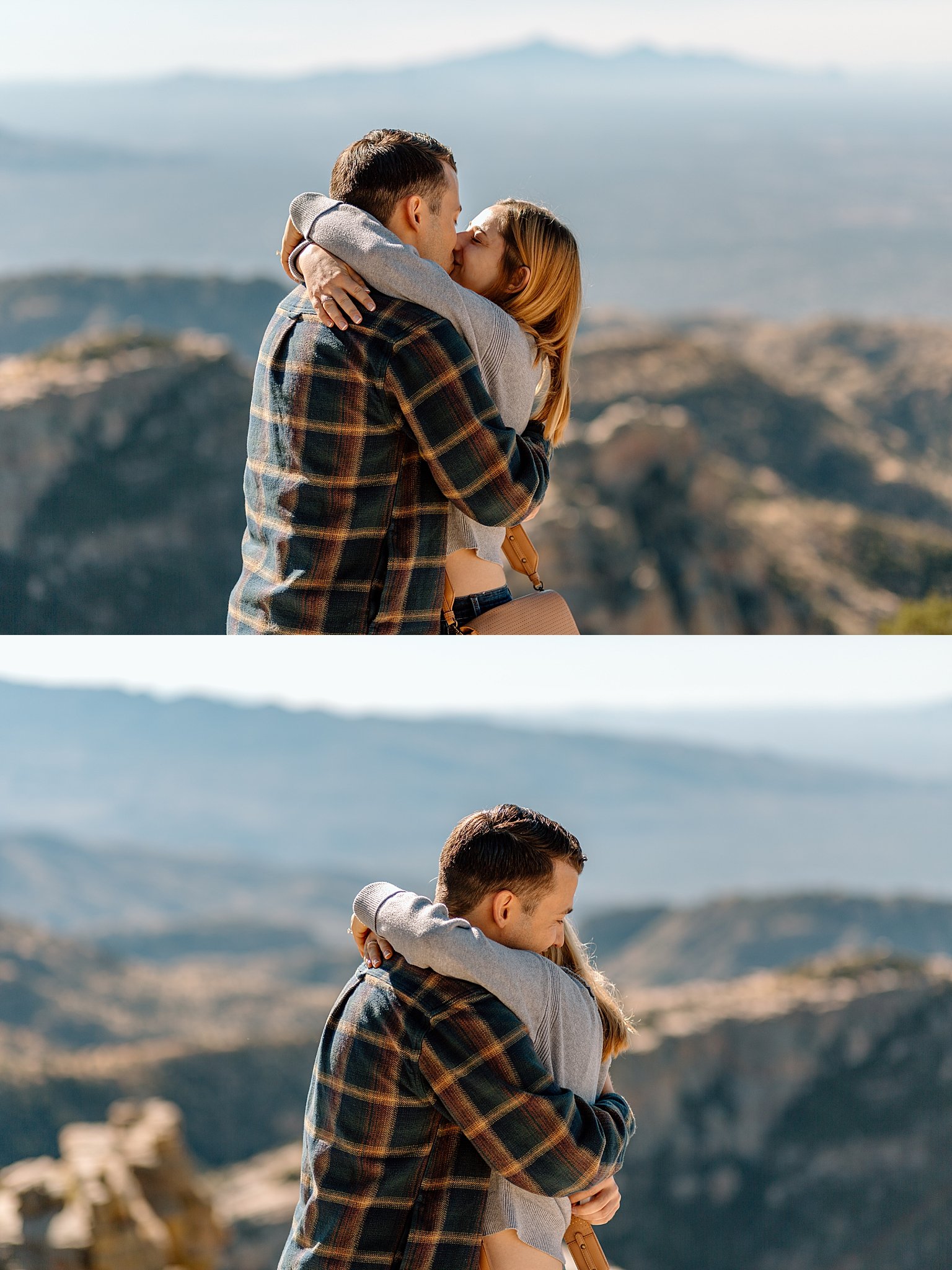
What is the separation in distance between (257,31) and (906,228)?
6272 cm

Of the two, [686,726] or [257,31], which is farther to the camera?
[257,31]

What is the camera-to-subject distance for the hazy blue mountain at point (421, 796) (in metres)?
75.4

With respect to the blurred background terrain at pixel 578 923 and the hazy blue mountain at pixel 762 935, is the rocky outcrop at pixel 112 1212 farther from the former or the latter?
the hazy blue mountain at pixel 762 935

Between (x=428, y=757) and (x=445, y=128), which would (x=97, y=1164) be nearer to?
(x=428, y=757)

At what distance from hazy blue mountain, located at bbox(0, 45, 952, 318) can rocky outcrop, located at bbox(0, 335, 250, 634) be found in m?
45.0

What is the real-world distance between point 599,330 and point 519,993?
85.1 metres

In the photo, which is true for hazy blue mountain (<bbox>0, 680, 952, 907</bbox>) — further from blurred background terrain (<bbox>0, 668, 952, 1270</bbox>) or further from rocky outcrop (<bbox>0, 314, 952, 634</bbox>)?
rocky outcrop (<bbox>0, 314, 952, 634</bbox>)

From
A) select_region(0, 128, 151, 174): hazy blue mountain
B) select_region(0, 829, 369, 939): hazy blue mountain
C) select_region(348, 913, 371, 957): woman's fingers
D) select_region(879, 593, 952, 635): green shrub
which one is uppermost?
select_region(348, 913, 371, 957): woman's fingers

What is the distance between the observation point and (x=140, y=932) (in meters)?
56.3

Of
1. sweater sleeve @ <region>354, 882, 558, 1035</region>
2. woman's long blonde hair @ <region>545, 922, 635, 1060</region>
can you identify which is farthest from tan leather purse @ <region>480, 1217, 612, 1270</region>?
sweater sleeve @ <region>354, 882, 558, 1035</region>

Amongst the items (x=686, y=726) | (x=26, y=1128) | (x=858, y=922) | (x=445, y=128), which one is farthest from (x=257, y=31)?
(x=26, y=1128)

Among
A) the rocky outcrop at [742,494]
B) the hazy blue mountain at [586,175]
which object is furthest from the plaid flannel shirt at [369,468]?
the hazy blue mountain at [586,175]

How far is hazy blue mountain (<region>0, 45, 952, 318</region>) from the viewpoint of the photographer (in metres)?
110

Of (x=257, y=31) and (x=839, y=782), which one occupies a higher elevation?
(x=257, y=31)
